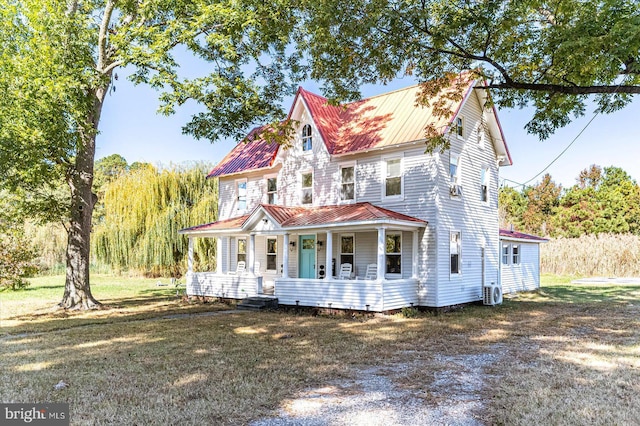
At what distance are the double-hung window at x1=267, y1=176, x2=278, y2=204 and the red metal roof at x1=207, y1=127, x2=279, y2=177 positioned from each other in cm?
77

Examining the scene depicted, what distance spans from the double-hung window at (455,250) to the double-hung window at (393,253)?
180cm

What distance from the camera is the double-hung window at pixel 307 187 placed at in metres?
18.1

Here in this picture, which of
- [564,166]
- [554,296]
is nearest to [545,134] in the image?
[554,296]

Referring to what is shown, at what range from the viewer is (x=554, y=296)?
19.7 meters

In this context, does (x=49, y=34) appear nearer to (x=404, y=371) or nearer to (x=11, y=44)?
(x=11, y=44)

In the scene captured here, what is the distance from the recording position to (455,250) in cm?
1586

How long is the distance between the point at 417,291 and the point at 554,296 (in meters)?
8.63

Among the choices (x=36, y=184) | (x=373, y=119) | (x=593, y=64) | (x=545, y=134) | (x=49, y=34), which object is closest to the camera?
(x=593, y=64)

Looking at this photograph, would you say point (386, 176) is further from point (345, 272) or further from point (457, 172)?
point (345, 272)

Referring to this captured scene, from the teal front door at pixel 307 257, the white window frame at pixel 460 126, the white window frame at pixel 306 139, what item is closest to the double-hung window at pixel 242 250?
the teal front door at pixel 307 257

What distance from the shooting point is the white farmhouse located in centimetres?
1470

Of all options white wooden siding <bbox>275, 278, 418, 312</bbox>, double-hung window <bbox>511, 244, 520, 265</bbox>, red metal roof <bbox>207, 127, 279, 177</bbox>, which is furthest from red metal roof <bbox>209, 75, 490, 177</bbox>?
double-hung window <bbox>511, 244, 520, 265</bbox>

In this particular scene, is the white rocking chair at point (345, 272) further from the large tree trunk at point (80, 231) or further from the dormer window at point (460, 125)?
the large tree trunk at point (80, 231)

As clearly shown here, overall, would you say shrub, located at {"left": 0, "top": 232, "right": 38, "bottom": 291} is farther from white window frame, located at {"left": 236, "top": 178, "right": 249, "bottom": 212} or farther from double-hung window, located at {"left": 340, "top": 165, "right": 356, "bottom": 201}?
double-hung window, located at {"left": 340, "top": 165, "right": 356, "bottom": 201}
